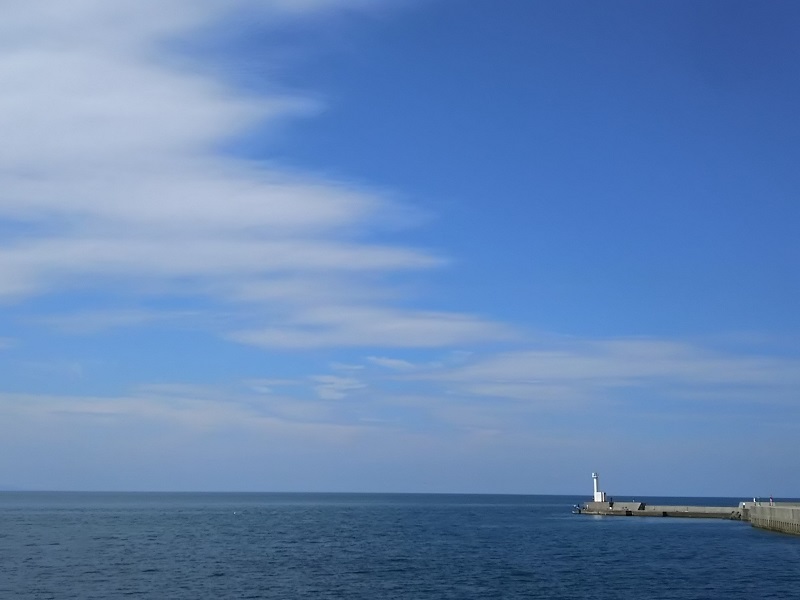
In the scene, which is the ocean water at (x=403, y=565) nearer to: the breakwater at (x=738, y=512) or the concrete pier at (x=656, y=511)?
the breakwater at (x=738, y=512)

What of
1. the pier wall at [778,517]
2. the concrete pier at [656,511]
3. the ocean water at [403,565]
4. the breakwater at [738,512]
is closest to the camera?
the ocean water at [403,565]

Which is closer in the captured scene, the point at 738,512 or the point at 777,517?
the point at 777,517

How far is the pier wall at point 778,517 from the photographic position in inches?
3546

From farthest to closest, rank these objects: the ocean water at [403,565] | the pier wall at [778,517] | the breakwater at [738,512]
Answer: the breakwater at [738,512], the pier wall at [778,517], the ocean water at [403,565]

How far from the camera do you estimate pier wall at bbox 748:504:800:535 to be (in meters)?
90.1

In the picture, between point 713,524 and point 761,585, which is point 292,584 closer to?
point 761,585

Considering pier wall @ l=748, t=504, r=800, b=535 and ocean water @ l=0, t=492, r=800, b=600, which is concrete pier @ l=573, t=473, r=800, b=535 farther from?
ocean water @ l=0, t=492, r=800, b=600

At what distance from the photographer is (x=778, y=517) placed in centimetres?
9625

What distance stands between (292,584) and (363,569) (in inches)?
383

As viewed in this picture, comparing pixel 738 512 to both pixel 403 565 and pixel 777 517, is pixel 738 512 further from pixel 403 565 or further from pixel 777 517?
pixel 403 565

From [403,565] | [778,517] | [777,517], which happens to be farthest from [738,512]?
[403,565]

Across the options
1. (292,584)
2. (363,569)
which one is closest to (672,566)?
(363,569)

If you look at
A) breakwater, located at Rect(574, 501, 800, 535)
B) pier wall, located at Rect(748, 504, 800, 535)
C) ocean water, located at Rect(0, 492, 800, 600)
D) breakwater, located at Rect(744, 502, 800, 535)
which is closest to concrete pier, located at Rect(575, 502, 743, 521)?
breakwater, located at Rect(574, 501, 800, 535)

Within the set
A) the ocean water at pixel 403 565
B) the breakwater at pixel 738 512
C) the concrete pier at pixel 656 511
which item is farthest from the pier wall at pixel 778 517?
the concrete pier at pixel 656 511
